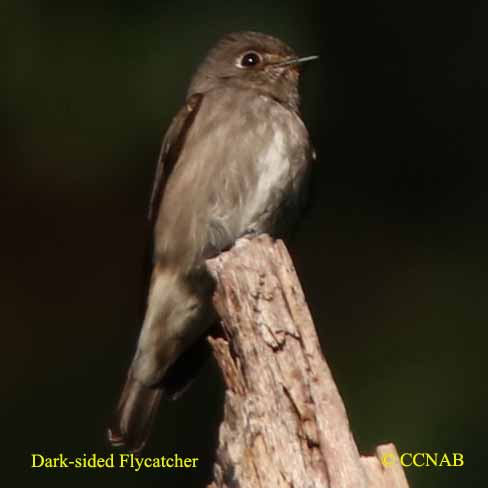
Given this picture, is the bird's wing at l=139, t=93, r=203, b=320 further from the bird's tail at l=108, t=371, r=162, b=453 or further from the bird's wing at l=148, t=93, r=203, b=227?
the bird's tail at l=108, t=371, r=162, b=453

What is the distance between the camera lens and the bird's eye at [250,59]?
604 cm

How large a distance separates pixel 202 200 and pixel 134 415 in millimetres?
720

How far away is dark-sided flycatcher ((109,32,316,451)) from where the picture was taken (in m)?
5.53

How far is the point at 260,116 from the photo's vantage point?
567 centimetres

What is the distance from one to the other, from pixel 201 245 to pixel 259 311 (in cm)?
126

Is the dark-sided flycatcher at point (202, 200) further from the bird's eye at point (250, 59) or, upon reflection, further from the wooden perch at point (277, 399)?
the wooden perch at point (277, 399)

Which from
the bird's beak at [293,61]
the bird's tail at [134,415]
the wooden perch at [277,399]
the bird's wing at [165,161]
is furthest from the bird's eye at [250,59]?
the wooden perch at [277,399]

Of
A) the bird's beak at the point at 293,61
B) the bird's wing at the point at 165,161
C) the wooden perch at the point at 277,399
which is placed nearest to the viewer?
the wooden perch at the point at 277,399

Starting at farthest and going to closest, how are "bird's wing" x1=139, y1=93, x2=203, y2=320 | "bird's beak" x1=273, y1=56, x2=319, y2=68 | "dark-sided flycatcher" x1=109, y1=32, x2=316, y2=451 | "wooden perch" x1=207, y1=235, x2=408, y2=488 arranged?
"bird's beak" x1=273, y1=56, x2=319, y2=68 → "bird's wing" x1=139, y1=93, x2=203, y2=320 → "dark-sided flycatcher" x1=109, y1=32, x2=316, y2=451 → "wooden perch" x1=207, y1=235, x2=408, y2=488

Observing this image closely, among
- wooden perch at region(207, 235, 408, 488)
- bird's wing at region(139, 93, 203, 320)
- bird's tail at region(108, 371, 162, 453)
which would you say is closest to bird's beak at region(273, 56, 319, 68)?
bird's wing at region(139, 93, 203, 320)

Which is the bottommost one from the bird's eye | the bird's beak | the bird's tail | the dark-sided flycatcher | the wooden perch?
the wooden perch

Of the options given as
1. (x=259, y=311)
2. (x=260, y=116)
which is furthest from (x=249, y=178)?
(x=259, y=311)

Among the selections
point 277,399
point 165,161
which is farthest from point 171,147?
point 277,399

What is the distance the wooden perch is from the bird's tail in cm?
123
